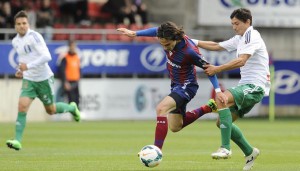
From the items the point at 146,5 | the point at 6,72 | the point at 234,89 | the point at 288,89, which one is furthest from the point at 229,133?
the point at 146,5

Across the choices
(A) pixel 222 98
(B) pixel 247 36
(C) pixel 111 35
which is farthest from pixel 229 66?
(C) pixel 111 35

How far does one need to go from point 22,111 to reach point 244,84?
4980mm

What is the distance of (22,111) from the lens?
17.2 metres

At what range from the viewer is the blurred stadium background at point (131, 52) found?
28422mm

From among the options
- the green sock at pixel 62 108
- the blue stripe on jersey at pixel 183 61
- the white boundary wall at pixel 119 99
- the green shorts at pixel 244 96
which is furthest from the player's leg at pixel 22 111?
the white boundary wall at pixel 119 99

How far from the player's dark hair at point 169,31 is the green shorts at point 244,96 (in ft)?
3.64

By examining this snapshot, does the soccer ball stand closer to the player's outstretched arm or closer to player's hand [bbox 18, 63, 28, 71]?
the player's outstretched arm

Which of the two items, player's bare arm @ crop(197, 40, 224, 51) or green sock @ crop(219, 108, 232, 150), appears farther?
player's bare arm @ crop(197, 40, 224, 51)

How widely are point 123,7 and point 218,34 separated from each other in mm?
3111

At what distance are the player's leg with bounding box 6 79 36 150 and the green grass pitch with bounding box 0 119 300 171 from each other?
0.18 metres

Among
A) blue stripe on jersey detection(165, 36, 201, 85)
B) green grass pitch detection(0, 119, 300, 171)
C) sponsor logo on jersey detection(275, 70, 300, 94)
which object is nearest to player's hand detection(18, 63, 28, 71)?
green grass pitch detection(0, 119, 300, 171)

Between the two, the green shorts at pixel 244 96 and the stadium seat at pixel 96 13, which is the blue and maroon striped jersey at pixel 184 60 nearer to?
the green shorts at pixel 244 96

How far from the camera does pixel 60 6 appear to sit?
1221 inches

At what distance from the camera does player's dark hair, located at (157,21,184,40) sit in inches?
519
